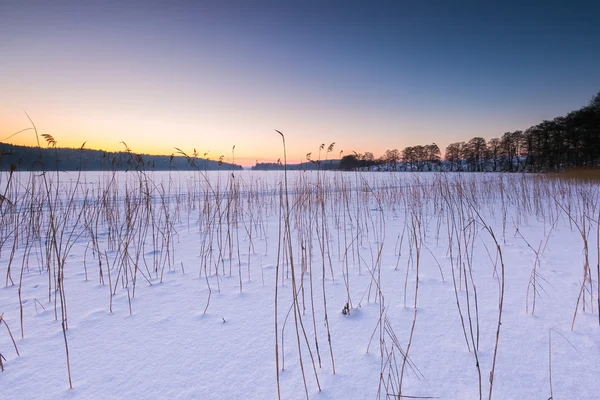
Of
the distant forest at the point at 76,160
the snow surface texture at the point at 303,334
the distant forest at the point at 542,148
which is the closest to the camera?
the snow surface texture at the point at 303,334

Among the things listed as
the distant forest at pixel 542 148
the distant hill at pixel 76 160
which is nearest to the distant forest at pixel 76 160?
the distant hill at pixel 76 160

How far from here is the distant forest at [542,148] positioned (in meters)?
20.7

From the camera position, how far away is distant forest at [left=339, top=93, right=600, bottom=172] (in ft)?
68.0

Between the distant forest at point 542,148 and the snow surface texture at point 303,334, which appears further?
the distant forest at point 542,148

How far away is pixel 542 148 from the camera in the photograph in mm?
31484

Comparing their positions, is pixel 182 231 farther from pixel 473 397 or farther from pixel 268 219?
pixel 473 397

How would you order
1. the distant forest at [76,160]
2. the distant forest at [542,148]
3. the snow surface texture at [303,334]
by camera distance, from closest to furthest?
the snow surface texture at [303,334] < the distant forest at [76,160] < the distant forest at [542,148]

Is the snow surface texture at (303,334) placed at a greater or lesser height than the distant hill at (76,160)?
lesser

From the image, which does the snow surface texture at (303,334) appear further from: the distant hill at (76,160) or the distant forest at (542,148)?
the distant forest at (542,148)

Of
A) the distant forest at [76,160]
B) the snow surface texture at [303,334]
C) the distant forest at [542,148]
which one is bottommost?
the snow surface texture at [303,334]

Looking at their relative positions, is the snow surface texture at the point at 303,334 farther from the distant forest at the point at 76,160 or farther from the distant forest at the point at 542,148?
the distant forest at the point at 542,148

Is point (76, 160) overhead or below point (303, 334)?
overhead

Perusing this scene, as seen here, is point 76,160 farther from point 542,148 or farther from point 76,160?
point 542,148

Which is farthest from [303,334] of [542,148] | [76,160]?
[542,148]
